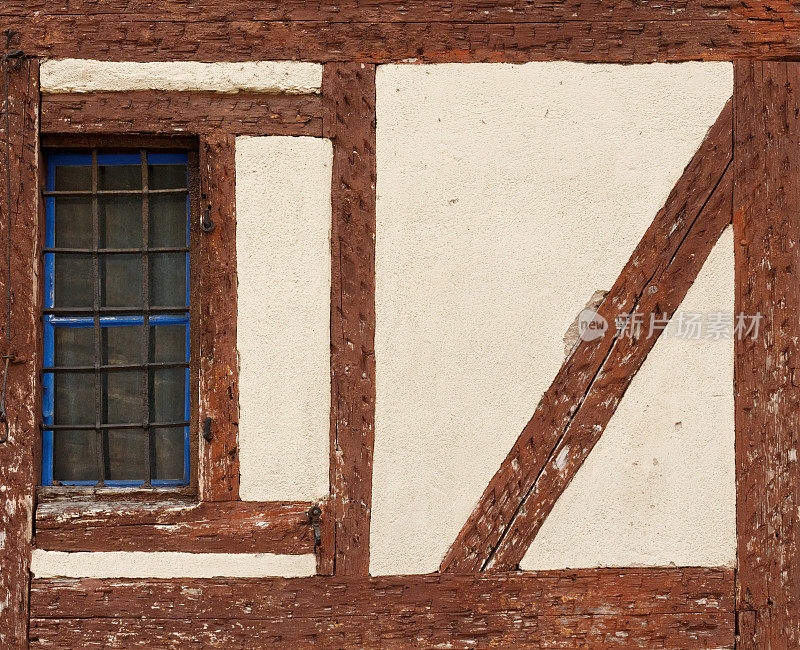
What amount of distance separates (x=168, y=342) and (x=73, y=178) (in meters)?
0.72

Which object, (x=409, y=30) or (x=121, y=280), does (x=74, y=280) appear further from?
(x=409, y=30)

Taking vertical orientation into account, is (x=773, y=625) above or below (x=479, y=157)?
below

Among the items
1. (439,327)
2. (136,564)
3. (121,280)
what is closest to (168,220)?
(121,280)

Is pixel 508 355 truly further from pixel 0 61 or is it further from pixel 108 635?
pixel 0 61

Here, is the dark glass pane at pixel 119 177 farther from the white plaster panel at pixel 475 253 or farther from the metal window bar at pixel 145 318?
the white plaster panel at pixel 475 253

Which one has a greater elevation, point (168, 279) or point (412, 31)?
point (412, 31)

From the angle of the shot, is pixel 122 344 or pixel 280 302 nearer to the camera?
pixel 280 302

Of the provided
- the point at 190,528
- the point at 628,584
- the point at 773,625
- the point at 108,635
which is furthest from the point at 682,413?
the point at 108,635

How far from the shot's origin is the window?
252 cm

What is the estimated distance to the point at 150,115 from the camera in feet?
7.95

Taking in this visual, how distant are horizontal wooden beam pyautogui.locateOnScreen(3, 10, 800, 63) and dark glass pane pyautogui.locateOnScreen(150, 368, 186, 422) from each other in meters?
1.17

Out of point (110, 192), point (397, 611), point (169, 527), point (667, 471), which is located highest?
point (110, 192)

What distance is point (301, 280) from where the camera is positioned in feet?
7.98

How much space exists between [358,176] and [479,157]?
0.45m
